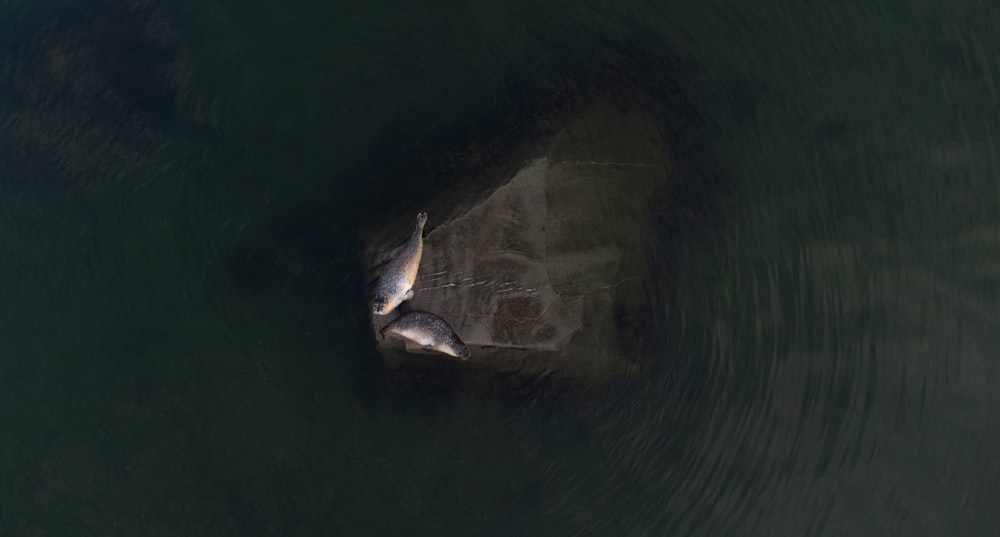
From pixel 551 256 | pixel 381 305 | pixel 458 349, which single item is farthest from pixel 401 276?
pixel 551 256

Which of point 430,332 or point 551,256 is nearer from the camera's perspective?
point 430,332

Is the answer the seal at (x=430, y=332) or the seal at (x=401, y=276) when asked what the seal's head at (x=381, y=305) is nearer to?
the seal at (x=401, y=276)

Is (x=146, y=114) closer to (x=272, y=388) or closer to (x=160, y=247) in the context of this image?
(x=160, y=247)

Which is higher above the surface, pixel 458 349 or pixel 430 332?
pixel 430 332

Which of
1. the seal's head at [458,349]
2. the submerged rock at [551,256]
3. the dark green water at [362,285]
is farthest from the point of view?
the dark green water at [362,285]

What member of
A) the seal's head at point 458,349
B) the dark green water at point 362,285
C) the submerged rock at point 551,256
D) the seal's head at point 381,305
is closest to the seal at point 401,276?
the seal's head at point 381,305

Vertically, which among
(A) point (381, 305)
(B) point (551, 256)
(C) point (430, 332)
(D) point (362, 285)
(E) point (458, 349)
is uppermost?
(B) point (551, 256)

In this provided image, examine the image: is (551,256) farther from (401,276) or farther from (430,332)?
(401,276)
